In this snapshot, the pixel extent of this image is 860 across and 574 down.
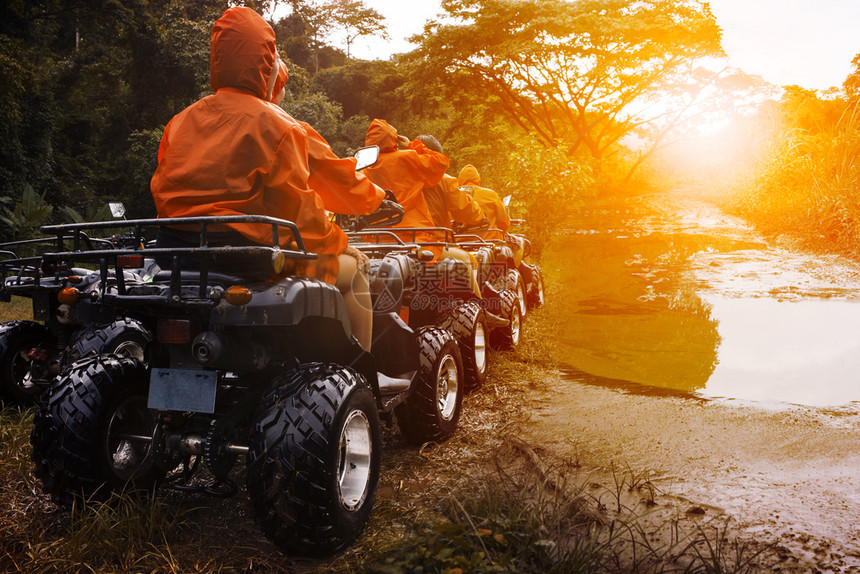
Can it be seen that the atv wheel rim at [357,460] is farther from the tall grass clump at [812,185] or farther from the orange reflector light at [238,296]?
the tall grass clump at [812,185]

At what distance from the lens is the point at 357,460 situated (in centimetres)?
309

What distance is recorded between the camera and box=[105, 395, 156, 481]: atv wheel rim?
3.12 m

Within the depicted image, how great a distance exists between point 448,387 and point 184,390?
2.26 metres

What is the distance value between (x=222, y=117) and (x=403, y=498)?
6.93 feet

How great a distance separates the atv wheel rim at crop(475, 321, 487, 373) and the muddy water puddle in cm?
99

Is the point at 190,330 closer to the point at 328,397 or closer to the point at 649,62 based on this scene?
the point at 328,397

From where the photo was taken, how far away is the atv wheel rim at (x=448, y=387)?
4.52 m

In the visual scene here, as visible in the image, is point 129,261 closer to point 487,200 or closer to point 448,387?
point 448,387

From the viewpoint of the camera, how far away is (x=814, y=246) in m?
11.4

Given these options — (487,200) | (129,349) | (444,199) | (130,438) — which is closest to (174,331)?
(130,438)

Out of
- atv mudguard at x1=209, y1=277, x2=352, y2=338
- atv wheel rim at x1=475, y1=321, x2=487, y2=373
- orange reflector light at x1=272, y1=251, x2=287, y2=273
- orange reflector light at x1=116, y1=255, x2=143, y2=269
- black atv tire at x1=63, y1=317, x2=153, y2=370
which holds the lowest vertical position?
atv wheel rim at x1=475, y1=321, x2=487, y2=373

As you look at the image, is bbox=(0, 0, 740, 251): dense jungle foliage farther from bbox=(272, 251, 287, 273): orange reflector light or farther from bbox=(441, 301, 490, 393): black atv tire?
bbox=(272, 251, 287, 273): orange reflector light

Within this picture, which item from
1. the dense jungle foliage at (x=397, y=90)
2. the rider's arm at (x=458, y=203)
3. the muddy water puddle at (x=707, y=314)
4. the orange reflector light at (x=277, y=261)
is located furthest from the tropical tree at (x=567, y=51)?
the orange reflector light at (x=277, y=261)

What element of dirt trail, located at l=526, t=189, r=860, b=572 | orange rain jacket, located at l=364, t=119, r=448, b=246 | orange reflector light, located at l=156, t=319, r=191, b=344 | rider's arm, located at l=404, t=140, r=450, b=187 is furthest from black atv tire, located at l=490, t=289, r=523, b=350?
orange reflector light, located at l=156, t=319, r=191, b=344
